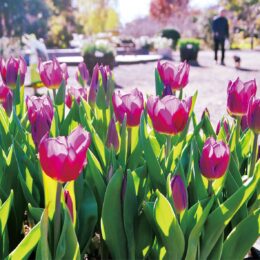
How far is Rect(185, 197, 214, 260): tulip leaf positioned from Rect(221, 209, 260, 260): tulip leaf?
0.17m

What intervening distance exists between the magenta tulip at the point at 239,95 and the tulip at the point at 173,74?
22cm

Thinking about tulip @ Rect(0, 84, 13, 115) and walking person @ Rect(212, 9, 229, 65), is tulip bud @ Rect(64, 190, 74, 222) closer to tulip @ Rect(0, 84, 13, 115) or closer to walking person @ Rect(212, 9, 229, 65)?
tulip @ Rect(0, 84, 13, 115)

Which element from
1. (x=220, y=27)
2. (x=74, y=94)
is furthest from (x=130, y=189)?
(x=220, y=27)

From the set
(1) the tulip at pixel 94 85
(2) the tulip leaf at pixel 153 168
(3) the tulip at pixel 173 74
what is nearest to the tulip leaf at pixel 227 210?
(2) the tulip leaf at pixel 153 168

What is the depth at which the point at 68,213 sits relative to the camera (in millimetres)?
1143

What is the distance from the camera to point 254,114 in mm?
1517

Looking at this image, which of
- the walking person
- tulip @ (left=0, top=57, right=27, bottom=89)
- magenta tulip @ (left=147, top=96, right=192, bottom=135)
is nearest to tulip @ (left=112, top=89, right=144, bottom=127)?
magenta tulip @ (left=147, top=96, right=192, bottom=135)

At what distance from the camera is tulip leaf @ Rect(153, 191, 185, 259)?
1229 mm

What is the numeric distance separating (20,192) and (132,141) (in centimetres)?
43

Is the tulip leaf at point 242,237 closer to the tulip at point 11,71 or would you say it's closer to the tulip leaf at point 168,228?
the tulip leaf at point 168,228

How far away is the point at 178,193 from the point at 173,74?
2.13 feet

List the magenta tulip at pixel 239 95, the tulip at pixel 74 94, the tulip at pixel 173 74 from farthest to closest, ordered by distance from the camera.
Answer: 1. the tulip at pixel 74 94
2. the tulip at pixel 173 74
3. the magenta tulip at pixel 239 95

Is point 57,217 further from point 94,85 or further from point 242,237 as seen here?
point 94,85

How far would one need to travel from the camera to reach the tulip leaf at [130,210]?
4.32 feet
